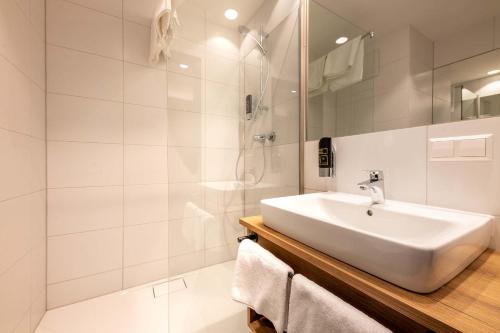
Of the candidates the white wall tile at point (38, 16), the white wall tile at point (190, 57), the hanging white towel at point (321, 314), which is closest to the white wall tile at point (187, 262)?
the hanging white towel at point (321, 314)

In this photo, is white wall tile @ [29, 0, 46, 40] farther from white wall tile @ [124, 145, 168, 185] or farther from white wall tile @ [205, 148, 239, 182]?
white wall tile @ [205, 148, 239, 182]

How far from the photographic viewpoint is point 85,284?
4.96 ft

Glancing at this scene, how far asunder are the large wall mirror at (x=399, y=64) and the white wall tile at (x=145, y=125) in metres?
1.19

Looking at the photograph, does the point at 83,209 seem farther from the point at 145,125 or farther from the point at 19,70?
the point at 19,70

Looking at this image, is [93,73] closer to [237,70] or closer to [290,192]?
[237,70]

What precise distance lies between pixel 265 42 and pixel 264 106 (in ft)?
1.62

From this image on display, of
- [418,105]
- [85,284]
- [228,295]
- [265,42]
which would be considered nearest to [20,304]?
[85,284]

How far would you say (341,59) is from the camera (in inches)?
45.6

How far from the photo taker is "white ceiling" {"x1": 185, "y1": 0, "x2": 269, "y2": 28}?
5.04 feet

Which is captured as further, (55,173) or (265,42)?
(265,42)

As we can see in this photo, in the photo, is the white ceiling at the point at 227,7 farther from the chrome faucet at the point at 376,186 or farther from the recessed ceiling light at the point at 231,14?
the chrome faucet at the point at 376,186

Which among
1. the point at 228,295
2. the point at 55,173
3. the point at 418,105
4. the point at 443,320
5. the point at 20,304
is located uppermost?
the point at 418,105

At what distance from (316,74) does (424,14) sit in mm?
539

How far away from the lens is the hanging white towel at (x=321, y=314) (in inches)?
17.5
